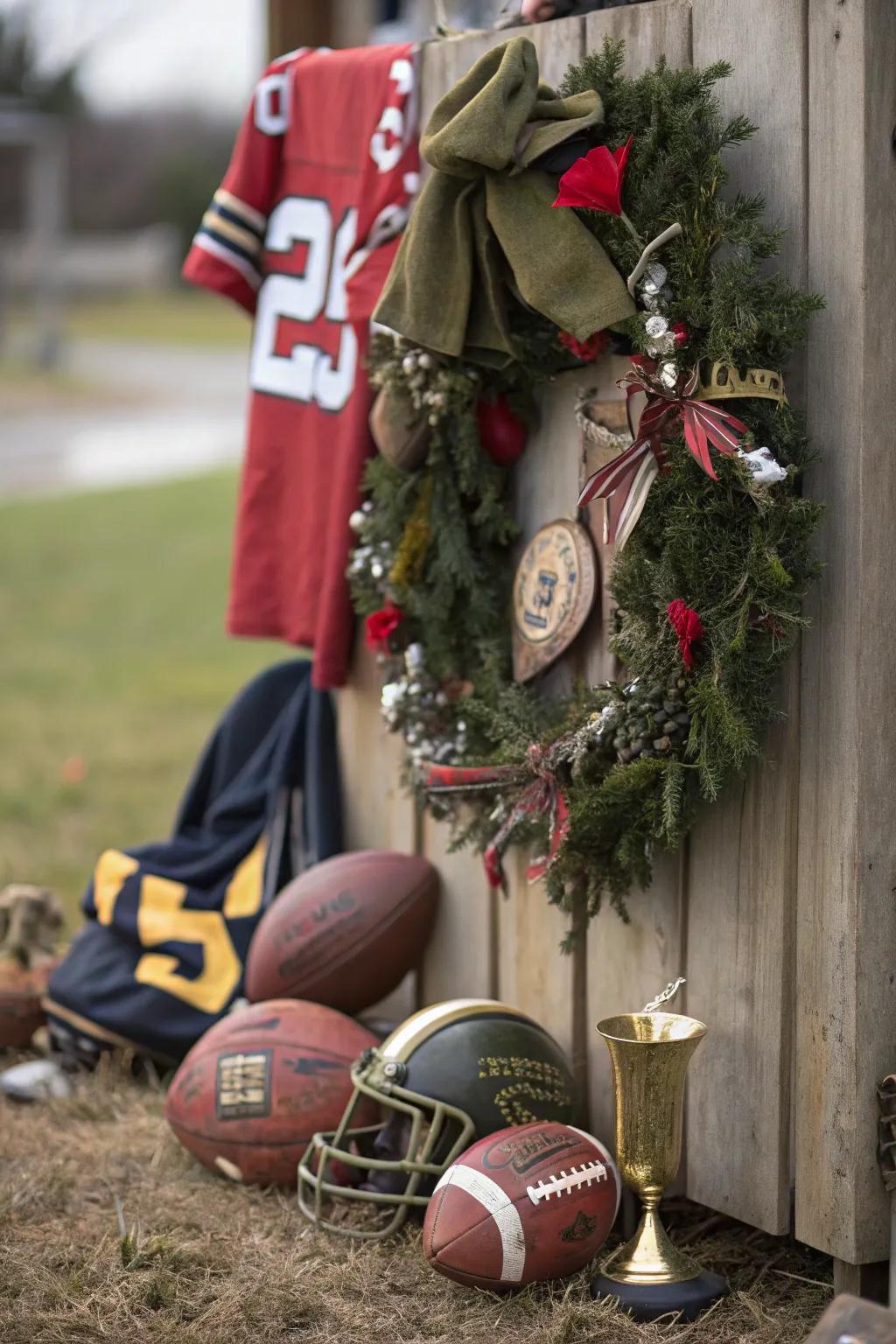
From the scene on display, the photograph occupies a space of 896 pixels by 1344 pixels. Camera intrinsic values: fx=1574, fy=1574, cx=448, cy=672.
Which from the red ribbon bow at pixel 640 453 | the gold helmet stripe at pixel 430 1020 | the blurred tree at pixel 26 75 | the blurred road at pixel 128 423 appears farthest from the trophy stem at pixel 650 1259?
the blurred tree at pixel 26 75

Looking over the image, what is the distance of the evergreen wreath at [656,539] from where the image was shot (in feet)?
7.74

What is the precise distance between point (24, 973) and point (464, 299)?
2.07 meters

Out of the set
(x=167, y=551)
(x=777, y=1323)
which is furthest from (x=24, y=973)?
(x=167, y=551)

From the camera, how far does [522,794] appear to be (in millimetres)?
2807

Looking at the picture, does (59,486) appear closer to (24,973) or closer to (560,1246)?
(24,973)

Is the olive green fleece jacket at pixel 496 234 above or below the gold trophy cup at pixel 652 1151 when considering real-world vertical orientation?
above

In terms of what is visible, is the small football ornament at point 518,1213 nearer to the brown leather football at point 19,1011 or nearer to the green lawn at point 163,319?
the brown leather football at point 19,1011

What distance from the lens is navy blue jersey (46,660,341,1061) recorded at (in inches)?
139

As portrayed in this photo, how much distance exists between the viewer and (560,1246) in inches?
96.9

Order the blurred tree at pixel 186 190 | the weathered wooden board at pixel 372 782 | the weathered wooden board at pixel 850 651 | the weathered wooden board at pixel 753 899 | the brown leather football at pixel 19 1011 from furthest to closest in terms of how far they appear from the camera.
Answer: the blurred tree at pixel 186 190 < the brown leather football at pixel 19 1011 < the weathered wooden board at pixel 372 782 < the weathered wooden board at pixel 753 899 < the weathered wooden board at pixel 850 651

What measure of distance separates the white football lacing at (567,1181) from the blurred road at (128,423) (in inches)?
373

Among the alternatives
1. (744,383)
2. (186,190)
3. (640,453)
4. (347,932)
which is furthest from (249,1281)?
(186,190)

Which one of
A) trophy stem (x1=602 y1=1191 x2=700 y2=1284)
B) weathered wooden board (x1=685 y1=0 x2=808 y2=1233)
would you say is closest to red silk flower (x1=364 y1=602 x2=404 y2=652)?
weathered wooden board (x1=685 y1=0 x2=808 y2=1233)

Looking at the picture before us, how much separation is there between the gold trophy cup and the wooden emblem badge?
69cm
